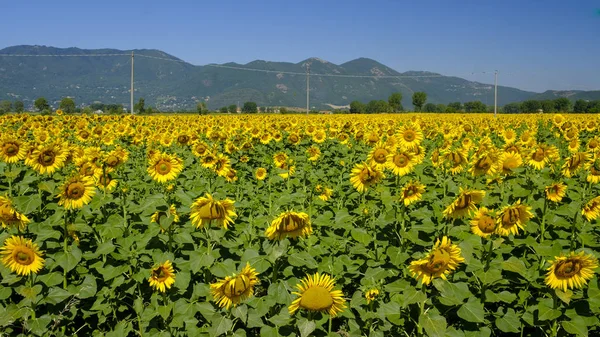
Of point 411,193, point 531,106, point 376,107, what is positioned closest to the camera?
point 411,193

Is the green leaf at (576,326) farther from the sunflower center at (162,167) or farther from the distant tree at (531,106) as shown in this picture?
the distant tree at (531,106)

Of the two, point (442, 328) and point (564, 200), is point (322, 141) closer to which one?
point (564, 200)

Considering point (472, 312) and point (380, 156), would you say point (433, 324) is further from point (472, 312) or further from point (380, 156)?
point (380, 156)

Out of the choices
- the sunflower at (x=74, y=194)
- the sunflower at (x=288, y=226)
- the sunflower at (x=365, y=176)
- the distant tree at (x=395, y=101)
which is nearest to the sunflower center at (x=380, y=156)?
the sunflower at (x=365, y=176)

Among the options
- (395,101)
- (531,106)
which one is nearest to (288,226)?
(395,101)

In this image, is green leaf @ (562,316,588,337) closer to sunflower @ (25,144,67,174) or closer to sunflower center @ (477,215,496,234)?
sunflower center @ (477,215,496,234)

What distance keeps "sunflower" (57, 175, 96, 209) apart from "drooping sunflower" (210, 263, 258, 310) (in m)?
1.75

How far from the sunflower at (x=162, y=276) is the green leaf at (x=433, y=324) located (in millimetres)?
1914

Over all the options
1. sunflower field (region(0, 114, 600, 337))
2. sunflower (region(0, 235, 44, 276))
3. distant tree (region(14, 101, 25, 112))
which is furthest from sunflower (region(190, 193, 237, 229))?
distant tree (region(14, 101, 25, 112))

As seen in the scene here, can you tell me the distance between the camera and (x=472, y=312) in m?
3.13

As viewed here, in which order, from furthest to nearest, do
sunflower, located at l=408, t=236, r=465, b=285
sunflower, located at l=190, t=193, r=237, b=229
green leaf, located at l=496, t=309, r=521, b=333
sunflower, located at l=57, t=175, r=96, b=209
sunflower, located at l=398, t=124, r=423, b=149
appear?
sunflower, located at l=398, t=124, r=423, b=149, sunflower, located at l=57, t=175, r=96, b=209, green leaf, located at l=496, t=309, r=521, b=333, sunflower, located at l=190, t=193, r=237, b=229, sunflower, located at l=408, t=236, r=465, b=285

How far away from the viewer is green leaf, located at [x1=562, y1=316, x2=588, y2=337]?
10.2 ft

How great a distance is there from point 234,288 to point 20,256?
1.76 meters

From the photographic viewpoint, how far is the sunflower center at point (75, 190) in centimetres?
383
